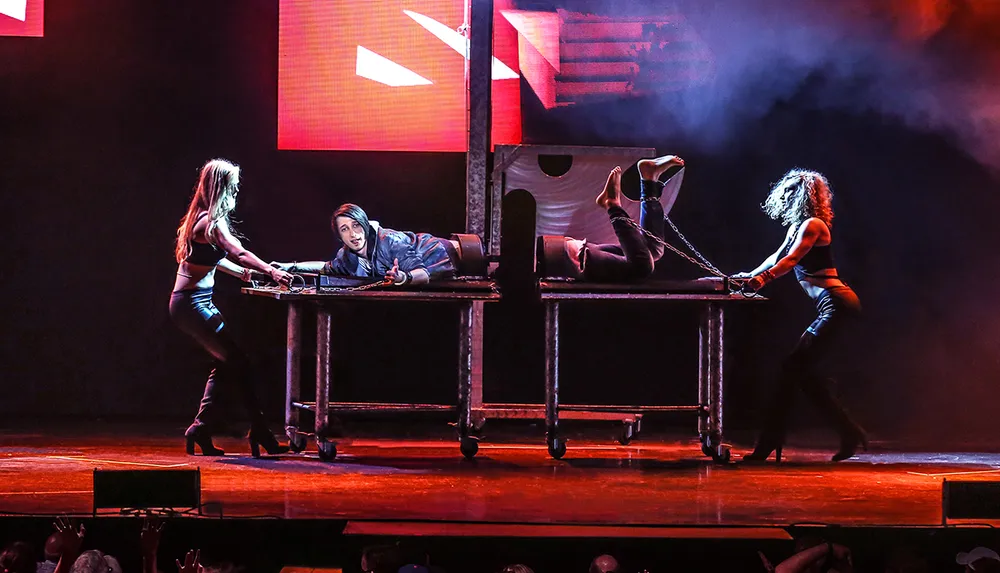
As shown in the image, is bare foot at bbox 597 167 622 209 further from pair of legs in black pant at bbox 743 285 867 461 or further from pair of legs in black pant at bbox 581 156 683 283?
pair of legs in black pant at bbox 743 285 867 461

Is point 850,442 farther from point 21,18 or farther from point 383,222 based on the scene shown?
point 21,18

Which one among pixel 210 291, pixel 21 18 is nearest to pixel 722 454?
pixel 210 291

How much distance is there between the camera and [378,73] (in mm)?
6621

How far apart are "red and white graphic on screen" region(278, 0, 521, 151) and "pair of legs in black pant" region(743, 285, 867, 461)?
7.14 ft

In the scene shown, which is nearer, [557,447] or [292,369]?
[557,447]

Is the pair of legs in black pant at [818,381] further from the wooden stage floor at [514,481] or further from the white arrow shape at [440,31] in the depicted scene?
the white arrow shape at [440,31]

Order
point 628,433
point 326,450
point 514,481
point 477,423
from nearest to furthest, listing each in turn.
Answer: point 514,481 < point 326,450 < point 477,423 < point 628,433

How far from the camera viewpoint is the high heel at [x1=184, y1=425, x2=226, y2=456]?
18.5ft

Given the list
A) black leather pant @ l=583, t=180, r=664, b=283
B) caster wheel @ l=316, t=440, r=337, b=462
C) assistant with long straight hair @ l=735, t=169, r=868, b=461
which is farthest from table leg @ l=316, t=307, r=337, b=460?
assistant with long straight hair @ l=735, t=169, r=868, b=461

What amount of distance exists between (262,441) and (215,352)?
55 centimetres

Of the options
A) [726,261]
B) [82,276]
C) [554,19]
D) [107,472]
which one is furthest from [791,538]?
[82,276]

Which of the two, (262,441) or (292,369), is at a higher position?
(292,369)

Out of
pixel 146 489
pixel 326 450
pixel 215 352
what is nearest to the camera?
pixel 146 489

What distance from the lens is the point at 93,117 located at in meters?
6.66
